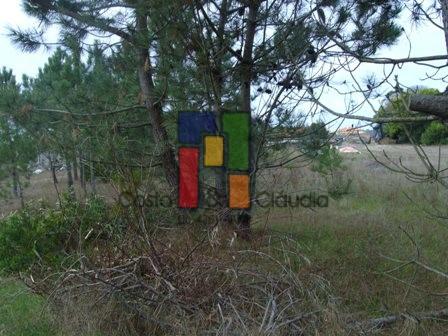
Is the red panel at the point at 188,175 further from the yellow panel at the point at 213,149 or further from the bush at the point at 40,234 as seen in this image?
the bush at the point at 40,234

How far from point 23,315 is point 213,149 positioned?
2.83 metres

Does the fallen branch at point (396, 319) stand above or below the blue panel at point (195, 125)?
below

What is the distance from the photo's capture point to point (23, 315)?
4398 millimetres

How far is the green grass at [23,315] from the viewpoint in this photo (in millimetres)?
4012

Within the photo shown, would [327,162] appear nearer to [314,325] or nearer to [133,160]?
[133,160]

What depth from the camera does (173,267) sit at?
4.06 metres

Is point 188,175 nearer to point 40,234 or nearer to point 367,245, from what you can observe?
point 40,234

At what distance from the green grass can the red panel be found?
2060 millimetres

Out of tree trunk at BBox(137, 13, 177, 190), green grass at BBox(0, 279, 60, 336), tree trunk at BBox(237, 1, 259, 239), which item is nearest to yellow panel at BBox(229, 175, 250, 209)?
tree trunk at BBox(237, 1, 259, 239)

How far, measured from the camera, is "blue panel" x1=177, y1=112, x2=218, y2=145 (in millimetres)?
5977

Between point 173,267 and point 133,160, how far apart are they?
1.97 m

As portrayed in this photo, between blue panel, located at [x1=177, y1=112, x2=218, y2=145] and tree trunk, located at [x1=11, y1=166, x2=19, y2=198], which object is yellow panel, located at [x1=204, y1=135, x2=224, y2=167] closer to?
blue panel, located at [x1=177, y1=112, x2=218, y2=145]

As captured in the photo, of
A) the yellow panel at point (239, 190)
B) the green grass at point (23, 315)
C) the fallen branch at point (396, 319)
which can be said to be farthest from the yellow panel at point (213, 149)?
the fallen branch at point (396, 319)

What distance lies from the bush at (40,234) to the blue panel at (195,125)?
1.26 meters
